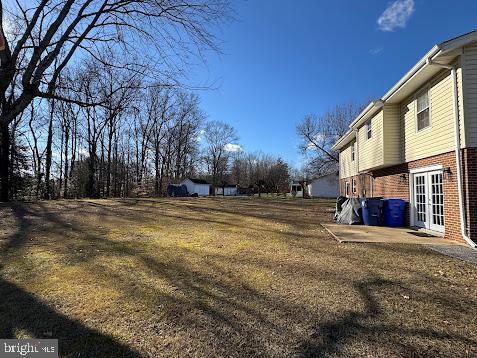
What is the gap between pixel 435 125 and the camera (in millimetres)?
9180

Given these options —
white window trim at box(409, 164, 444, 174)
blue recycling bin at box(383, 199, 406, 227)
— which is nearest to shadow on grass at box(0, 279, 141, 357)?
white window trim at box(409, 164, 444, 174)

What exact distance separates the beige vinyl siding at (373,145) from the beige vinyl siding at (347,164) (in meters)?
3.91

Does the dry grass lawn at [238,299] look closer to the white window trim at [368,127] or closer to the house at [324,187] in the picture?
the white window trim at [368,127]

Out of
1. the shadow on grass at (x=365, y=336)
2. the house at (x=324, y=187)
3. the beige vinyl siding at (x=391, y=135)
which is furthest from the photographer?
the house at (x=324, y=187)

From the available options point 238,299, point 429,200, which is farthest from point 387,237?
point 238,299

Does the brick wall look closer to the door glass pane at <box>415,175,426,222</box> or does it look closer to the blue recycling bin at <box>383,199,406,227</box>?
the door glass pane at <box>415,175,426,222</box>

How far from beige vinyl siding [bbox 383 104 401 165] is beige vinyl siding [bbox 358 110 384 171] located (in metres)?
0.19

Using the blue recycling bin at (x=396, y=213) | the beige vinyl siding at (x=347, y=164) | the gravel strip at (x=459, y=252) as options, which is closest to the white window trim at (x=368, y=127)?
the blue recycling bin at (x=396, y=213)

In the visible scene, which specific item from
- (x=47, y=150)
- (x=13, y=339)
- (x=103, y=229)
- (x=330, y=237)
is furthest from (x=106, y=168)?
(x=13, y=339)

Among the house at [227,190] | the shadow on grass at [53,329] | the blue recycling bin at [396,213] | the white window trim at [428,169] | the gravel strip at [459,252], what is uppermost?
the house at [227,190]

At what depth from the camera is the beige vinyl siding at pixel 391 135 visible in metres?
12.0

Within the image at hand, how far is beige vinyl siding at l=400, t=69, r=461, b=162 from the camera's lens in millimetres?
8427

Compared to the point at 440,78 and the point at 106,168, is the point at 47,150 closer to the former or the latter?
the point at 106,168

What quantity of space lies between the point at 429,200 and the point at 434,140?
6.07 ft
